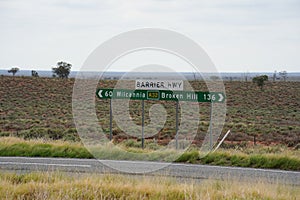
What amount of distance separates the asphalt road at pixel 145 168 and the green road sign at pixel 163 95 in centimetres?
376

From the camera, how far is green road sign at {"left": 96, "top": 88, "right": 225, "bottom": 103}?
16.3 meters

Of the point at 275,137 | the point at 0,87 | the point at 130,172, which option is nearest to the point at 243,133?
the point at 275,137

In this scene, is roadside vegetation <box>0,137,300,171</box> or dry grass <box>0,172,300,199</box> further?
roadside vegetation <box>0,137,300,171</box>

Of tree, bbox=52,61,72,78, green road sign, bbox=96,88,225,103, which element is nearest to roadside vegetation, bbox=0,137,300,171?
green road sign, bbox=96,88,225,103

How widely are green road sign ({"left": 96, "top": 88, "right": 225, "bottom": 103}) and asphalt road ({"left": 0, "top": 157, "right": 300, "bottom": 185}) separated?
3.76 m

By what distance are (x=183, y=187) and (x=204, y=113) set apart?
32.8 metres

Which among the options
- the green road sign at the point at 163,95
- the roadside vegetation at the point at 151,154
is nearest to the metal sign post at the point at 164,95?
the green road sign at the point at 163,95

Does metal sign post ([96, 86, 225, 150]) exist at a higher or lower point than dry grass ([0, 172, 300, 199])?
higher

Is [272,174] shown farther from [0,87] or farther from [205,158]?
[0,87]

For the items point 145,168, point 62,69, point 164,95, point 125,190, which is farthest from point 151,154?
point 62,69

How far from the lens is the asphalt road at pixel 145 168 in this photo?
1134 cm

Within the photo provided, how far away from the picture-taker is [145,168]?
1243 cm

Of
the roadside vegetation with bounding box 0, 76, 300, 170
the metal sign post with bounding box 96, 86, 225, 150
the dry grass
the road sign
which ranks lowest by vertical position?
the roadside vegetation with bounding box 0, 76, 300, 170

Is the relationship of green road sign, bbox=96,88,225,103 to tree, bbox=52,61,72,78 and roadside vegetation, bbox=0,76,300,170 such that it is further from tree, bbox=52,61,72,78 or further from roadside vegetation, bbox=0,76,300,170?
tree, bbox=52,61,72,78
